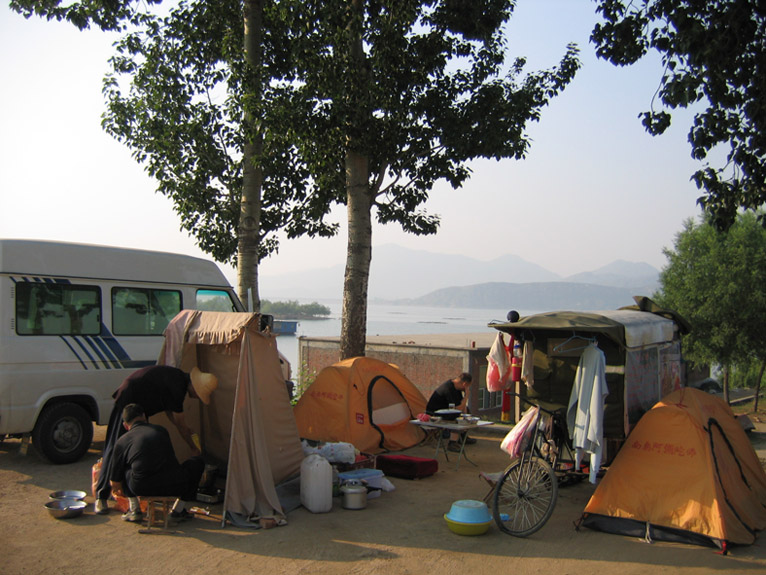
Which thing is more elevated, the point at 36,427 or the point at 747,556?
the point at 36,427

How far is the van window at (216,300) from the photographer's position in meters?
11.1

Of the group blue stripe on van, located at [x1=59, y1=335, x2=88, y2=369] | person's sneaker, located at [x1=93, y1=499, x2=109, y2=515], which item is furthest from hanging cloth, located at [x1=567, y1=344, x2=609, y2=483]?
blue stripe on van, located at [x1=59, y1=335, x2=88, y2=369]

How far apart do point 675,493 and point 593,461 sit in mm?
805

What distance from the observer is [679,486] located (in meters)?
6.57

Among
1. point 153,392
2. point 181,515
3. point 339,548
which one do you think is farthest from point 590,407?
point 153,392

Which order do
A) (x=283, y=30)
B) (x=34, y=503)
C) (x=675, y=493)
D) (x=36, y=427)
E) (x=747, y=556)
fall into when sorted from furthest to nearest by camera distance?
(x=283, y=30), (x=36, y=427), (x=34, y=503), (x=675, y=493), (x=747, y=556)

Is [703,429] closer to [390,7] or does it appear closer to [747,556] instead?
[747,556]

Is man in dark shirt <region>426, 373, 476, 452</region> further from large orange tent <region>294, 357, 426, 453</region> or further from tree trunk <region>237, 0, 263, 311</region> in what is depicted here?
tree trunk <region>237, 0, 263, 311</region>

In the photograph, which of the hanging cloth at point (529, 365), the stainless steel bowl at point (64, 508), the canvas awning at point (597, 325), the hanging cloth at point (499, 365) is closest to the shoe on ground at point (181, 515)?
the stainless steel bowl at point (64, 508)

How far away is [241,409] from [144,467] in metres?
1.12

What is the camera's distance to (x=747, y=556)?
6.16 metres

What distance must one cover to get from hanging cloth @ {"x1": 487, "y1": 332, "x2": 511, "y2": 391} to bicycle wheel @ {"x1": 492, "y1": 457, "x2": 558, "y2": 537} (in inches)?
82.2

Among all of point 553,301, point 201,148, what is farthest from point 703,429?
point 553,301

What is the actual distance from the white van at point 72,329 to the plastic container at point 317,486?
374 cm
